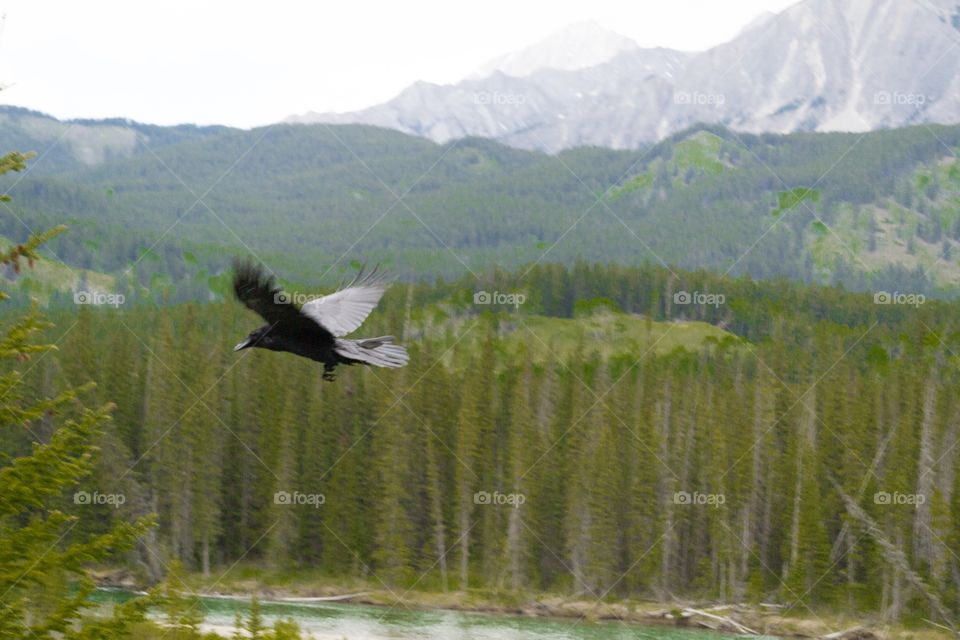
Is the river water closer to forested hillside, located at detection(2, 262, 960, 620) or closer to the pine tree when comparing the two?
forested hillside, located at detection(2, 262, 960, 620)

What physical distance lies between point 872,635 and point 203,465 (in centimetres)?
4634

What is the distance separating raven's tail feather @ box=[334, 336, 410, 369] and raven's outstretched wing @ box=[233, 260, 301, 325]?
0.73 m

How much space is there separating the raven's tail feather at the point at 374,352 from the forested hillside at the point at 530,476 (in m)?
69.1

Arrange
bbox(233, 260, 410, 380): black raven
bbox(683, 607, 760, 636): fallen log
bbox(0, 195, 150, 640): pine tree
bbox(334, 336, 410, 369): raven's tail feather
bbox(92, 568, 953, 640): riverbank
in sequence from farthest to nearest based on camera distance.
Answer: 1. bbox(92, 568, 953, 640): riverbank
2. bbox(683, 607, 760, 636): fallen log
3. bbox(0, 195, 150, 640): pine tree
4. bbox(334, 336, 410, 369): raven's tail feather
5. bbox(233, 260, 410, 380): black raven

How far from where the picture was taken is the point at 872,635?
7719 centimetres

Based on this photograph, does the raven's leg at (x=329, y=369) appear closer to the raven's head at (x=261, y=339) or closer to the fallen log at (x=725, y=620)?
the raven's head at (x=261, y=339)

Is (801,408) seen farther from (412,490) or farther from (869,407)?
(412,490)

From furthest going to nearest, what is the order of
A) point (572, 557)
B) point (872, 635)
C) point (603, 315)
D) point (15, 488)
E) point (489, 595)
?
point (603, 315)
point (572, 557)
point (489, 595)
point (872, 635)
point (15, 488)

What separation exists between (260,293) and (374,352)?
5.36ft

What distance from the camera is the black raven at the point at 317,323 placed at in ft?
50.2

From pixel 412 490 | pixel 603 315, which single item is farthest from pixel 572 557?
pixel 603 315

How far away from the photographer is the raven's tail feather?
A: 15.8 meters

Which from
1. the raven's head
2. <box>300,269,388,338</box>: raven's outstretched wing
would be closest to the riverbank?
<box>300,269,388,338</box>: raven's outstretched wing

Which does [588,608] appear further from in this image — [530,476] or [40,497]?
[40,497]
